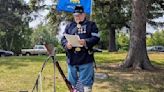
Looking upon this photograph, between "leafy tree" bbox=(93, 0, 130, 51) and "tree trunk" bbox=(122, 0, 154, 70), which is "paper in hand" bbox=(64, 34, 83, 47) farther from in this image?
"leafy tree" bbox=(93, 0, 130, 51)

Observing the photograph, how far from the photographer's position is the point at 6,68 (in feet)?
48.0

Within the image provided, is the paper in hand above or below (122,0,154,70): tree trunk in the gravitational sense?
above

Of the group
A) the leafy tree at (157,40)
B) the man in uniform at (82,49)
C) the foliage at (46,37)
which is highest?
the man in uniform at (82,49)

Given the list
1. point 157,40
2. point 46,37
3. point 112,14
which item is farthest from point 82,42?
point 157,40

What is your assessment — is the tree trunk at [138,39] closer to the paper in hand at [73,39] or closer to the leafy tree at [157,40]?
the paper in hand at [73,39]

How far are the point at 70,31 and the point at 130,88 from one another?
15.6 ft

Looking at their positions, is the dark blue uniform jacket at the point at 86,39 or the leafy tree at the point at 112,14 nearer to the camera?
the dark blue uniform jacket at the point at 86,39

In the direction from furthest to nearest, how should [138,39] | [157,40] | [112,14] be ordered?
[157,40] < [112,14] < [138,39]

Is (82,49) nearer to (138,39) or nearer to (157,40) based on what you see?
(138,39)

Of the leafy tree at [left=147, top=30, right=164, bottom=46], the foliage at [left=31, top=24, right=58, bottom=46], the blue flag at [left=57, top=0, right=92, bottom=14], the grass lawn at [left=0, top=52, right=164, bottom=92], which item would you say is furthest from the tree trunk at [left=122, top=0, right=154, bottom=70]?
the leafy tree at [left=147, top=30, right=164, bottom=46]

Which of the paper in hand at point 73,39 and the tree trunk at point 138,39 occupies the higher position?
the paper in hand at point 73,39

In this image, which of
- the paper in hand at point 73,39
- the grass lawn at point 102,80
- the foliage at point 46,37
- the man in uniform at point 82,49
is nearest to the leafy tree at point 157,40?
the foliage at point 46,37

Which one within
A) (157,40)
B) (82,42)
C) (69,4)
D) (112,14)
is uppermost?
(69,4)

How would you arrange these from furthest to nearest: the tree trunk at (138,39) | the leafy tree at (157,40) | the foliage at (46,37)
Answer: the leafy tree at (157,40)
the tree trunk at (138,39)
the foliage at (46,37)
